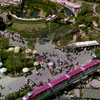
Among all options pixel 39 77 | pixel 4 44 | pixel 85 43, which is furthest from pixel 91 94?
pixel 4 44

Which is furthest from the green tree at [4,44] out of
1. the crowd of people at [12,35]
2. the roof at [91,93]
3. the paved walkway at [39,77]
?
the roof at [91,93]

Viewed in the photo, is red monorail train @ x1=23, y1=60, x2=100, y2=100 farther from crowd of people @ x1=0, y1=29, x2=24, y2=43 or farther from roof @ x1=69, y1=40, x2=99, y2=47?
crowd of people @ x1=0, y1=29, x2=24, y2=43

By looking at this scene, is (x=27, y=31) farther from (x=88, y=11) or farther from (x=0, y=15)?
(x=88, y=11)

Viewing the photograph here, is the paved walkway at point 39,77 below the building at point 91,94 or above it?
above

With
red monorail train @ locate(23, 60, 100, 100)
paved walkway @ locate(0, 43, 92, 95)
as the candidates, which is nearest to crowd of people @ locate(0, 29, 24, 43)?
paved walkway @ locate(0, 43, 92, 95)

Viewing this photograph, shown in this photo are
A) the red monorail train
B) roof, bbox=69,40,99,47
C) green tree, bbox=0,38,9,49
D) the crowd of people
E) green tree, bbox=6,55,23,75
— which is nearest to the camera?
the red monorail train

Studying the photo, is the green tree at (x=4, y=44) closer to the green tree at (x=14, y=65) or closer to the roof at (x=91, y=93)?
the green tree at (x=14, y=65)

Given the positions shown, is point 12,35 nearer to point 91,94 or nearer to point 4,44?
point 4,44

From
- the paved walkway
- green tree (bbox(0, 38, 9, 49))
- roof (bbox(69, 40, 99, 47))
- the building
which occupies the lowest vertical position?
the building
